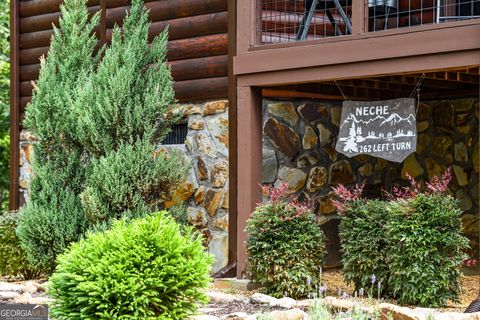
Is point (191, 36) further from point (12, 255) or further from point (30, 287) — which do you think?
point (30, 287)

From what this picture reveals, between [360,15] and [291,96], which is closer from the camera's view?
[360,15]

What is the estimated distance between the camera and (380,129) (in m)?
9.69

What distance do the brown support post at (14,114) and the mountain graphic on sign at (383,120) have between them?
6.19 meters

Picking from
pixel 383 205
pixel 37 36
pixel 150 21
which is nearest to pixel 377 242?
pixel 383 205

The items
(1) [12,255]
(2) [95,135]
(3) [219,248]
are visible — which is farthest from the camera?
(1) [12,255]

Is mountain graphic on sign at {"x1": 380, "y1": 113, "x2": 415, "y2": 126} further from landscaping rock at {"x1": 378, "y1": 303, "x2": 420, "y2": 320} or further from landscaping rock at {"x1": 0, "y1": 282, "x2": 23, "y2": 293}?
landscaping rock at {"x1": 0, "y1": 282, "x2": 23, "y2": 293}

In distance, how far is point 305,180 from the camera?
11.4m

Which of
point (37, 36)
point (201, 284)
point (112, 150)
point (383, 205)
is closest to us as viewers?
point (201, 284)

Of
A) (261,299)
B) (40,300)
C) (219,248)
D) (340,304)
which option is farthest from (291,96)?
(40,300)

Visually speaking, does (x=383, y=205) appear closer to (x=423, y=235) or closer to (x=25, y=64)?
(x=423, y=235)

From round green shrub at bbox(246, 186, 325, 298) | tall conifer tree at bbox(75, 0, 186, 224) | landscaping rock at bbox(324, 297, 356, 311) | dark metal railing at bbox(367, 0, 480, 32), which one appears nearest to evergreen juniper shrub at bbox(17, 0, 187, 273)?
tall conifer tree at bbox(75, 0, 186, 224)

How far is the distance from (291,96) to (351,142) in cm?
162

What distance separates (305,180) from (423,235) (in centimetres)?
298

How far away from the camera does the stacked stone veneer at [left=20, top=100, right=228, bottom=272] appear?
36.6 feet
